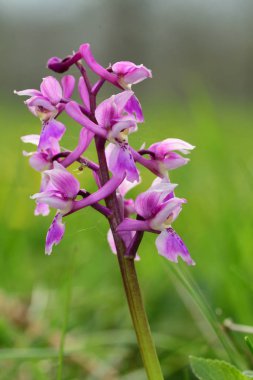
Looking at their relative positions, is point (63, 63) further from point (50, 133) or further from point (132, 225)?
point (132, 225)

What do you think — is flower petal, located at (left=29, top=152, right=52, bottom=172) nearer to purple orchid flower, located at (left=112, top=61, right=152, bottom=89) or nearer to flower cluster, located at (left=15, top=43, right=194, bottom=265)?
flower cluster, located at (left=15, top=43, right=194, bottom=265)

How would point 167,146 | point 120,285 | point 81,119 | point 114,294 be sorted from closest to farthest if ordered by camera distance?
point 81,119, point 167,146, point 114,294, point 120,285

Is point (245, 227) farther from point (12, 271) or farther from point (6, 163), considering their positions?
point (6, 163)

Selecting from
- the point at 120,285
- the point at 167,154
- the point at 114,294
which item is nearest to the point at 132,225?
the point at 167,154

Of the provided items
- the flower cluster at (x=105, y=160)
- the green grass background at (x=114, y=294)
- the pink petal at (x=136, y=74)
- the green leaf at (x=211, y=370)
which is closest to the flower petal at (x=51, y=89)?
the flower cluster at (x=105, y=160)

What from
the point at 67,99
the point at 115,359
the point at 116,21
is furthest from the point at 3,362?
the point at 116,21

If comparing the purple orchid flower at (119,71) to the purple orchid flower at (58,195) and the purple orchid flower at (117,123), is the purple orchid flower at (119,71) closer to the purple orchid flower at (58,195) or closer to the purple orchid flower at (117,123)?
the purple orchid flower at (117,123)
